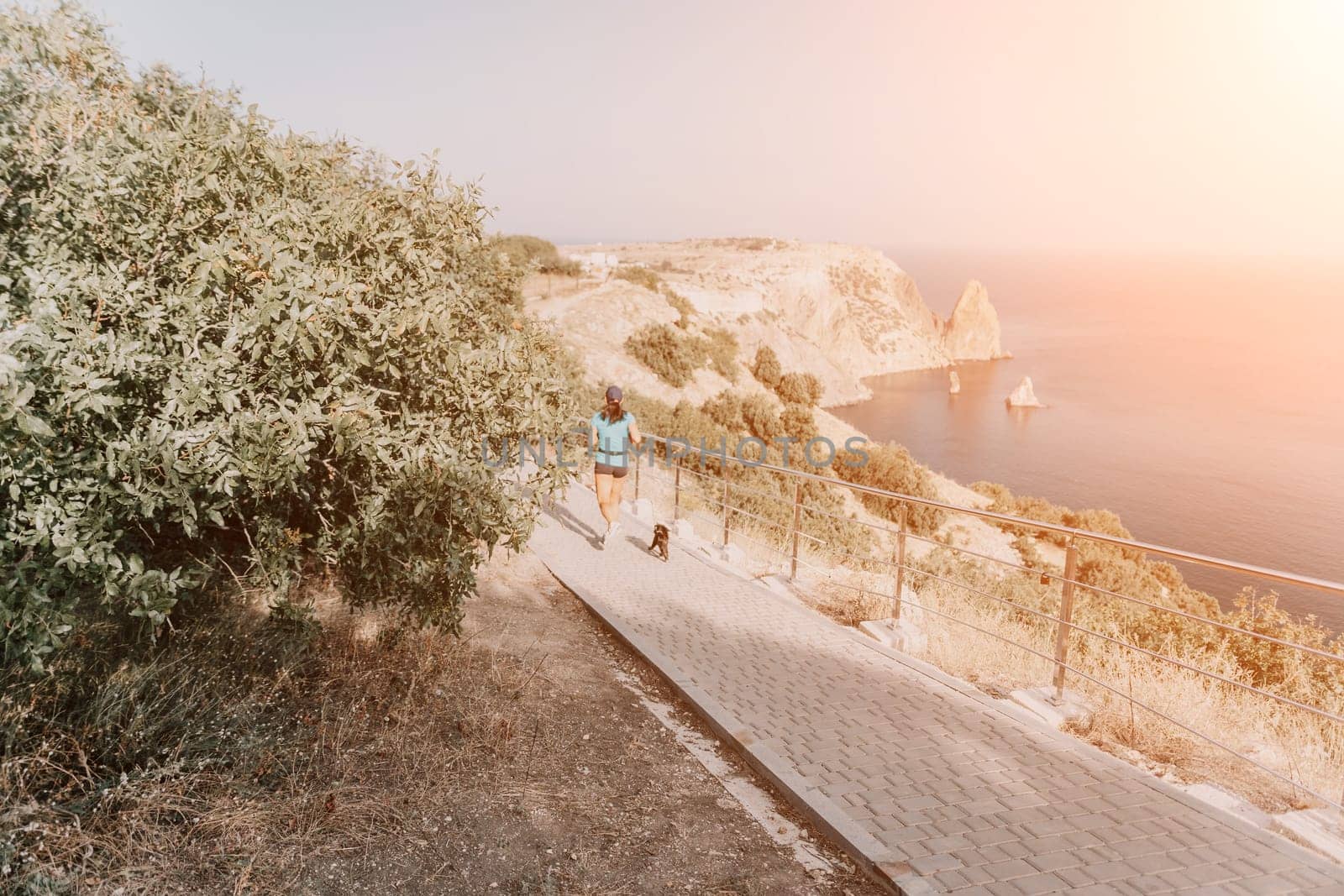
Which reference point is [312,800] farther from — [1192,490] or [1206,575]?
[1192,490]

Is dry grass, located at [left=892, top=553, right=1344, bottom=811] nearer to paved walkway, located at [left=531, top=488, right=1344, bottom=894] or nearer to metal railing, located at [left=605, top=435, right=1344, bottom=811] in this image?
metal railing, located at [left=605, top=435, right=1344, bottom=811]

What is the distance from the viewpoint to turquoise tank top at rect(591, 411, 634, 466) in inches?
381

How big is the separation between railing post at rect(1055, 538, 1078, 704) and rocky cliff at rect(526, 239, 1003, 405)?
14764mm

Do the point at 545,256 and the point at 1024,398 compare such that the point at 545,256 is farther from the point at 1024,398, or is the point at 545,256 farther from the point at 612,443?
the point at 612,443

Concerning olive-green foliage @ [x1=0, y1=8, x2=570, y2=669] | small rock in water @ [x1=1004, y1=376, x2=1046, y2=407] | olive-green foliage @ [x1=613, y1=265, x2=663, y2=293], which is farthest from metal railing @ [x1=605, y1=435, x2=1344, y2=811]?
small rock in water @ [x1=1004, y1=376, x2=1046, y2=407]

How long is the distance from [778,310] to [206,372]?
241ft

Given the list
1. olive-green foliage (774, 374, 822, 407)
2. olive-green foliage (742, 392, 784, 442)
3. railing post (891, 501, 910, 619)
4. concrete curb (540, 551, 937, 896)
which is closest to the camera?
concrete curb (540, 551, 937, 896)

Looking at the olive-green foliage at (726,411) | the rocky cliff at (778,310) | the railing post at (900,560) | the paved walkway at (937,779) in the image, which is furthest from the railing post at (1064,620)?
the olive-green foliage at (726,411)

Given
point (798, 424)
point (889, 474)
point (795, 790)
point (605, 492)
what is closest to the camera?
point (795, 790)

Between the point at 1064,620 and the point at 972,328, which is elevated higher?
the point at 972,328

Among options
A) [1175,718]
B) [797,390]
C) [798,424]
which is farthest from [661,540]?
[797,390]

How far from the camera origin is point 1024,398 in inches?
3226

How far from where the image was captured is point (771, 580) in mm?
9211

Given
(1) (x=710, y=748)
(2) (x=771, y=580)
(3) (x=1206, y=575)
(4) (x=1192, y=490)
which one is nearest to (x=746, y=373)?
(3) (x=1206, y=575)
